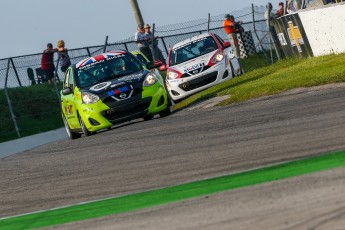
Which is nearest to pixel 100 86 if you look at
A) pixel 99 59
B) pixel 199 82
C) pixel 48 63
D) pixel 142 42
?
pixel 99 59

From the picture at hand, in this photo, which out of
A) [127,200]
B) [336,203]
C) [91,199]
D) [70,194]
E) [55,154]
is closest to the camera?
[336,203]

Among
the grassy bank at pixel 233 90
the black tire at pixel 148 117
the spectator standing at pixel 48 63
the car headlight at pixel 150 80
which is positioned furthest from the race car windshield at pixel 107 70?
the spectator standing at pixel 48 63

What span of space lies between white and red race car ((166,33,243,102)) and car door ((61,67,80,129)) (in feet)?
16.6

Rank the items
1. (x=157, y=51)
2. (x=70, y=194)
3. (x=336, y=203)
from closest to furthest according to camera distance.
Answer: (x=336, y=203), (x=70, y=194), (x=157, y=51)

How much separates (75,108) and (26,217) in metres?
12.6

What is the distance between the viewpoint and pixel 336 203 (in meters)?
7.71

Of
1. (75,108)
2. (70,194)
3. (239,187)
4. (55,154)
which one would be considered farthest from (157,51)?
(239,187)

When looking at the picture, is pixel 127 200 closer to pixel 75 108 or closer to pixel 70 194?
pixel 70 194

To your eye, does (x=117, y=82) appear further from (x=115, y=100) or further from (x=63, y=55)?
(x=63, y=55)

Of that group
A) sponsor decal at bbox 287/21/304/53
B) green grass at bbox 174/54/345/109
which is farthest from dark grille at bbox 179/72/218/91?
sponsor decal at bbox 287/21/304/53

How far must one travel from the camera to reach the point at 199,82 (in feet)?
95.1

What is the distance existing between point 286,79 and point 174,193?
13.7 m

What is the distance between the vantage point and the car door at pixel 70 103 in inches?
925

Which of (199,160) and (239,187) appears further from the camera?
(199,160)
